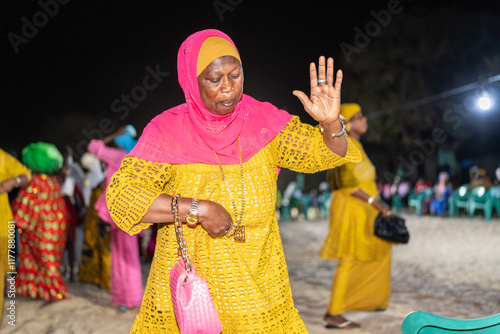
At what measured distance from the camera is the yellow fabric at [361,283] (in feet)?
16.3

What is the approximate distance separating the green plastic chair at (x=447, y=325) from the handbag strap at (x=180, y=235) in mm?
876

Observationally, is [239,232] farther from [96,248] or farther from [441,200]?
[441,200]

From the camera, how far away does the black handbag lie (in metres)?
4.73

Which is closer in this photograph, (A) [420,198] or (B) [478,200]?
(B) [478,200]

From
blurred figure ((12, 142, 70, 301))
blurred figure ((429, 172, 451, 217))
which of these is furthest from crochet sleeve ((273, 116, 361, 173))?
blurred figure ((429, 172, 451, 217))

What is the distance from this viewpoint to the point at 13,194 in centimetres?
624

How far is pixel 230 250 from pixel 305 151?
531 mm

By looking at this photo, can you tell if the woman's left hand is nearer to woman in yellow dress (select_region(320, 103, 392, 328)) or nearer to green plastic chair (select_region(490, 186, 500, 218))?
woman in yellow dress (select_region(320, 103, 392, 328))

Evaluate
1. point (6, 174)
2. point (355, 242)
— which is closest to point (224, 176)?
point (355, 242)

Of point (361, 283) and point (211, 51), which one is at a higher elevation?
point (211, 51)

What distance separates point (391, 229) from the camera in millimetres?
4746

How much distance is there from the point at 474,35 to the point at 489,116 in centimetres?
375

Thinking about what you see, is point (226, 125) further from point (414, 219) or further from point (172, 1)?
point (414, 219)

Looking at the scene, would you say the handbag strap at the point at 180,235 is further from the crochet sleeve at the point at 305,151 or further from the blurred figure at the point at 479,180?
the blurred figure at the point at 479,180
